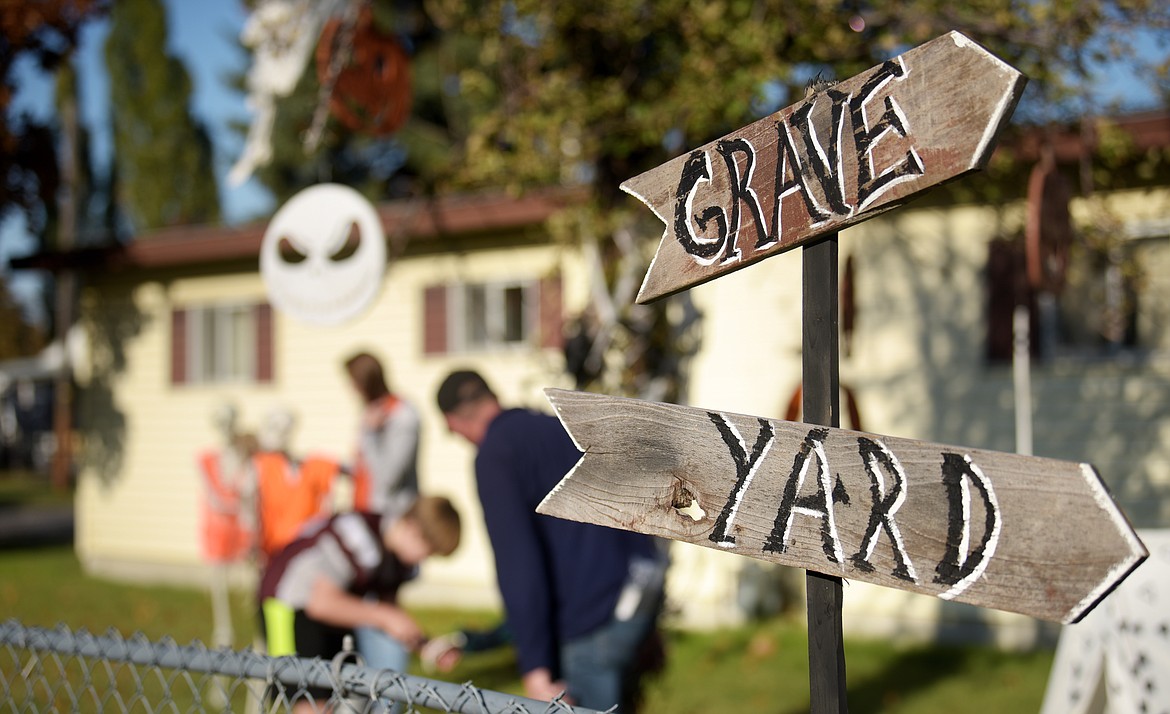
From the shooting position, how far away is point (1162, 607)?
3.33 m

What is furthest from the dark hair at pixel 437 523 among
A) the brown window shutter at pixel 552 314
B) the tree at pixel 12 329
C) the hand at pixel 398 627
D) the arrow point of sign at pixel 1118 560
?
the tree at pixel 12 329

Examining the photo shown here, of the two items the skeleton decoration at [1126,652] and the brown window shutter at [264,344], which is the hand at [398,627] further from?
the brown window shutter at [264,344]

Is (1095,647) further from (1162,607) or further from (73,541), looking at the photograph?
(73,541)

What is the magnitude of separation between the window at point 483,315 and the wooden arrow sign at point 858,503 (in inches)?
306

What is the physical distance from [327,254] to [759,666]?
4.26m

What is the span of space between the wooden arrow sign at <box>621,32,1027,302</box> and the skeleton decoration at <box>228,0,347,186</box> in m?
4.91

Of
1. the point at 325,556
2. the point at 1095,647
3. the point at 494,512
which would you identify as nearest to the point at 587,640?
the point at 494,512

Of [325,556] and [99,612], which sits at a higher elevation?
[325,556]

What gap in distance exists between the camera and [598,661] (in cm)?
332

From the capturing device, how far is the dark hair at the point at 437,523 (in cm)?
368

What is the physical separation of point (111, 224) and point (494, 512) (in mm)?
40722

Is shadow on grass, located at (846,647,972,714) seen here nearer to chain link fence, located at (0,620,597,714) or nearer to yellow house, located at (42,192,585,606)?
yellow house, located at (42,192,585,606)

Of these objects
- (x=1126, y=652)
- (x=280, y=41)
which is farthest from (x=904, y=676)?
(x=280, y=41)

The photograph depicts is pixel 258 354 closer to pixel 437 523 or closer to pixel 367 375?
pixel 367 375
